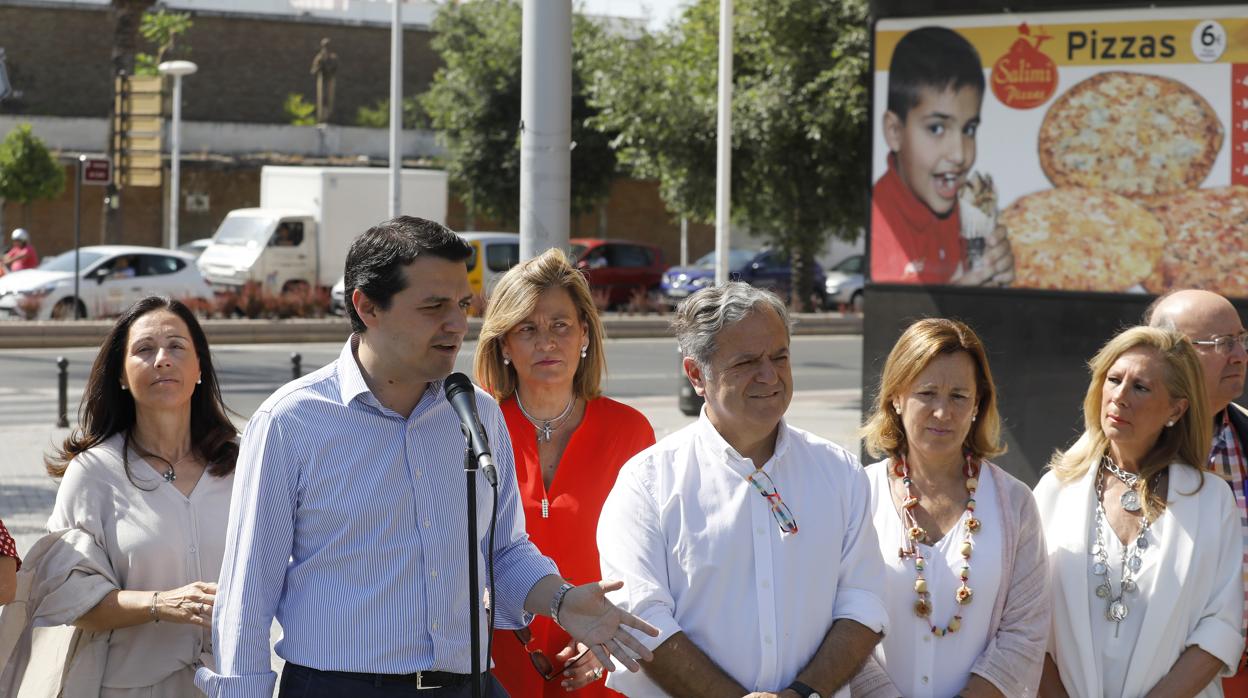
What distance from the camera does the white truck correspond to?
3094 cm

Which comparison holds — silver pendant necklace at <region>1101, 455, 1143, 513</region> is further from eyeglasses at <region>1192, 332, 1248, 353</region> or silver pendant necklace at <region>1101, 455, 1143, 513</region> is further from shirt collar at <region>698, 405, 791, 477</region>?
shirt collar at <region>698, 405, 791, 477</region>

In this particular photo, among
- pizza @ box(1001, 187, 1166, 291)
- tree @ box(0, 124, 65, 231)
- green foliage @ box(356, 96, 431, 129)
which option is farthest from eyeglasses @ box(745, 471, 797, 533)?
green foliage @ box(356, 96, 431, 129)

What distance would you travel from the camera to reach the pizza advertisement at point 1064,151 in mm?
8344

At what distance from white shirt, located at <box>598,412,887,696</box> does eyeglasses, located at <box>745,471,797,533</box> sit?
0.01 meters

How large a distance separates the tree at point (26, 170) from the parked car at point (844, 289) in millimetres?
20689

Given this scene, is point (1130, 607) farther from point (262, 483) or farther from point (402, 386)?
point (262, 483)

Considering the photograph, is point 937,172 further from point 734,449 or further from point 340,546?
point 340,546

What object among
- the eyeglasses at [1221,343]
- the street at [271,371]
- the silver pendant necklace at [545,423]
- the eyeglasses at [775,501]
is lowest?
the street at [271,371]

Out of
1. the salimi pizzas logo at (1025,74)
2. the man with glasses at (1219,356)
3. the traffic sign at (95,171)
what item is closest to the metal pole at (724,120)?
the salimi pizzas logo at (1025,74)

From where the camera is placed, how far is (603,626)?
3490 millimetres

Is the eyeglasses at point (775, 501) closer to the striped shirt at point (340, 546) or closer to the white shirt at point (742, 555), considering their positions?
the white shirt at point (742, 555)

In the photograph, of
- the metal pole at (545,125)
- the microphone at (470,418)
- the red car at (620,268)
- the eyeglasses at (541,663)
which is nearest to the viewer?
the microphone at (470,418)

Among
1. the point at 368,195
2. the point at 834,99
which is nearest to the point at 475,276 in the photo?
the point at 368,195

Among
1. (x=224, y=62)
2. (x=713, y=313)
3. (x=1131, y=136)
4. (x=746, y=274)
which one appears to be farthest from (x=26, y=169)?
(x=713, y=313)
